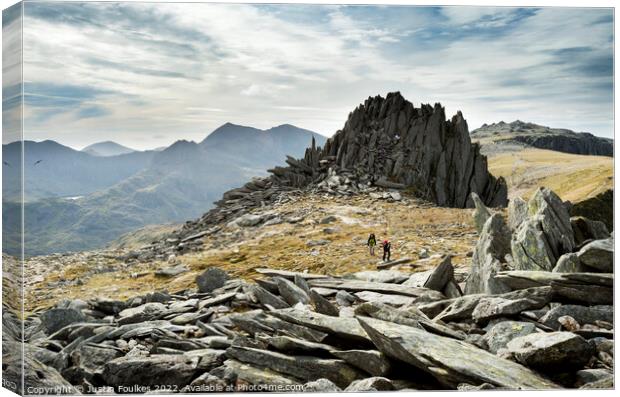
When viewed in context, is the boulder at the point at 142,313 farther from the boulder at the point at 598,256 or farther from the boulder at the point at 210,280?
the boulder at the point at 598,256

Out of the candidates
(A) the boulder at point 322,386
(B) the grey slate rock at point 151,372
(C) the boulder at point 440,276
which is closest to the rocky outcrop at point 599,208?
(C) the boulder at point 440,276

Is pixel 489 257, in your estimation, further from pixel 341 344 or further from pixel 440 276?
pixel 341 344

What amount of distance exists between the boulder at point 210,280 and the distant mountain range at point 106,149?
405 centimetres

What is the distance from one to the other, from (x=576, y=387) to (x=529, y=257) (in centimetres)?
331

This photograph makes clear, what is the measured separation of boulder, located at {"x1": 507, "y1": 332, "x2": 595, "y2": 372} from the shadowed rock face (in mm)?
12420

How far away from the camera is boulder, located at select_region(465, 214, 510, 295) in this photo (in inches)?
476

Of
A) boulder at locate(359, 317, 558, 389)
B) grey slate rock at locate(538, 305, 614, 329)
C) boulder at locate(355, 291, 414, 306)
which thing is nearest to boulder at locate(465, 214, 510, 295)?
grey slate rock at locate(538, 305, 614, 329)

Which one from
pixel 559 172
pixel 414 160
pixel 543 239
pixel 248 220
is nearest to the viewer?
pixel 543 239

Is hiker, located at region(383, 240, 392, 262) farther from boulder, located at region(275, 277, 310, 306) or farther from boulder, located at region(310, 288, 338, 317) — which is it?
boulder, located at region(310, 288, 338, 317)

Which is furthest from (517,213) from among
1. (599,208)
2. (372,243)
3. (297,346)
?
(297,346)

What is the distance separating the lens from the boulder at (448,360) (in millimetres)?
9312

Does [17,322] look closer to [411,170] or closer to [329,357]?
[329,357]

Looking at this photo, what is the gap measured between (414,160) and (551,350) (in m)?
16.6

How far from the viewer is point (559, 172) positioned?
62.6 feet
